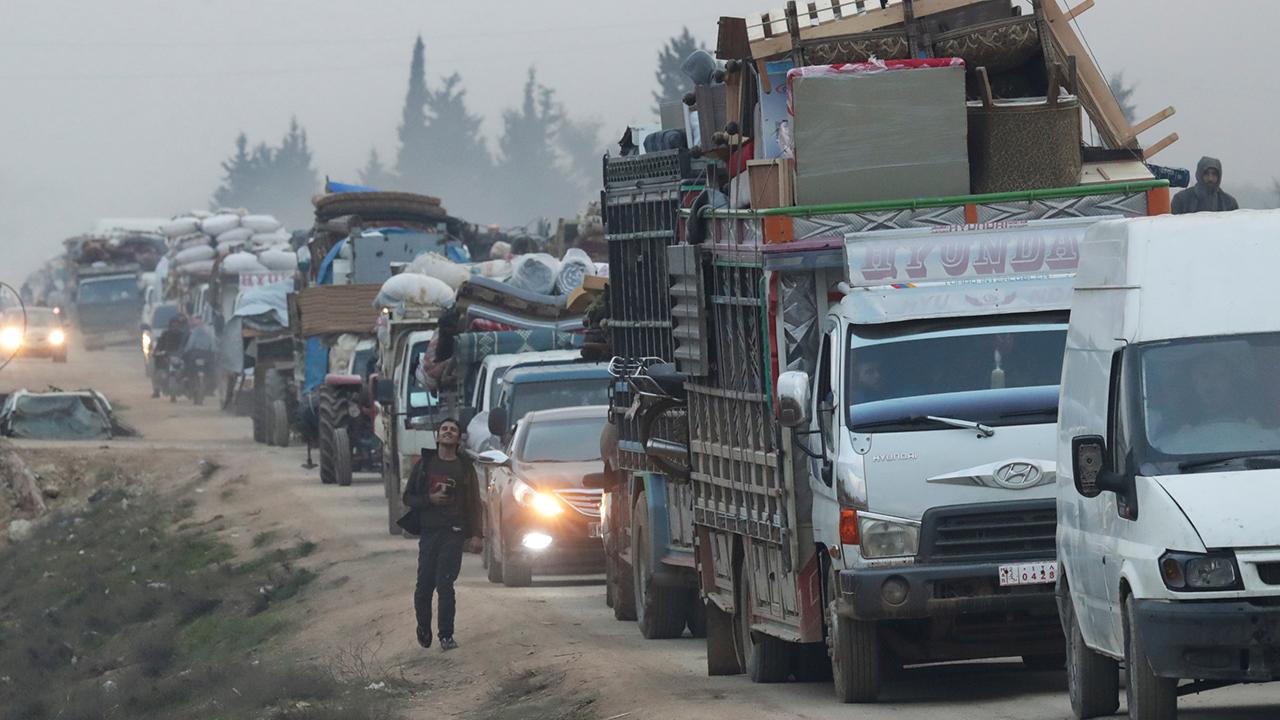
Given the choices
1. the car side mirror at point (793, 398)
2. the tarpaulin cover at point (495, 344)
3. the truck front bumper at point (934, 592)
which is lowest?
the truck front bumper at point (934, 592)

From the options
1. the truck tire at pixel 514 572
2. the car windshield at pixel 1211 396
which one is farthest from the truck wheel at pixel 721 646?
the truck tire at pixel 514 572

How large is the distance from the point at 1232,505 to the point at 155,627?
1765 cm

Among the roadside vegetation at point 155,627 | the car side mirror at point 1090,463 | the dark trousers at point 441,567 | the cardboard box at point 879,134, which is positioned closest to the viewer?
the car side mirror at point 1090,463

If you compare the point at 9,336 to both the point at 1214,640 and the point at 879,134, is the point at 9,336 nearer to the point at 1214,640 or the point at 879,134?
the point at 879,134

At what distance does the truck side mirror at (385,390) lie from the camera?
87.9 ft

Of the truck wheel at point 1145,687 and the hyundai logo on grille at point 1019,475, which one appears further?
the hyundai logo on grille at point 1019,475

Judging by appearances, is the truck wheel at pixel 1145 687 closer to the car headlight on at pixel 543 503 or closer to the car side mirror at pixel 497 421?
the car side mirror at pixel 497 421

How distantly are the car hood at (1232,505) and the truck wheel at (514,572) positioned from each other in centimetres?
1222

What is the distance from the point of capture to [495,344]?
2494 centimetres

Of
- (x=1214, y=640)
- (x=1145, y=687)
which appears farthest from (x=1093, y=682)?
(x=1214, y=640)

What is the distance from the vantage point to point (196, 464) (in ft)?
127

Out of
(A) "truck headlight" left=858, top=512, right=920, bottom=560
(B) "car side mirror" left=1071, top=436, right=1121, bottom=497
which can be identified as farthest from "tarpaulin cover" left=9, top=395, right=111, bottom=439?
(B) "car side mirror" left=1071, top=436, right=1121, bottom=497

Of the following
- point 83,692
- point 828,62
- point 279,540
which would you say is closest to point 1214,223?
point 828,62

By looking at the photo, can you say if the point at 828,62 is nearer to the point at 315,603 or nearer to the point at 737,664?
the point at 737,664
